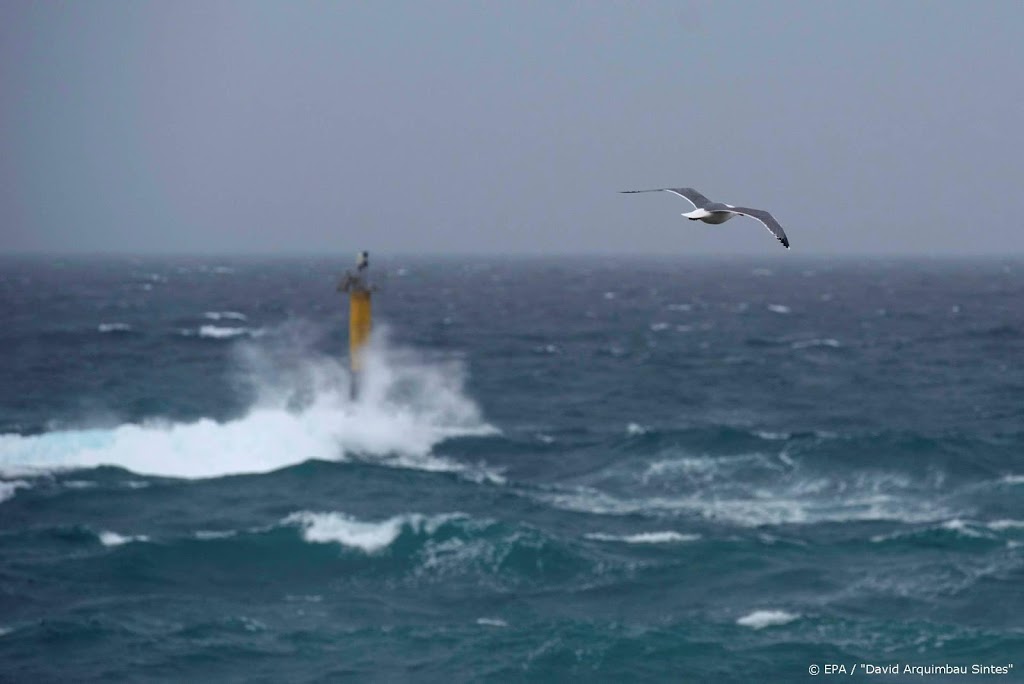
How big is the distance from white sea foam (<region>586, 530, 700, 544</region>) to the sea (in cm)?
17

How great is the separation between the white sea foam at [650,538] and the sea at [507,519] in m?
0.17

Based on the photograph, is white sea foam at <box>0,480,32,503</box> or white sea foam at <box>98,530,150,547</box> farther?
white sea foam at <box>0,480,32,503</box>

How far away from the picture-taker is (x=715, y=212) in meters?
13.3

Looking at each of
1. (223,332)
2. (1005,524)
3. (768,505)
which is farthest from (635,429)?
(223,332)

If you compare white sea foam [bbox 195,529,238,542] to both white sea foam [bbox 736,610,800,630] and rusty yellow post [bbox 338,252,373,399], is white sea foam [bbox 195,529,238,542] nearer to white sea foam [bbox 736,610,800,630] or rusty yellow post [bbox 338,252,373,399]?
white sea foam [bbox 736,610,800,630]

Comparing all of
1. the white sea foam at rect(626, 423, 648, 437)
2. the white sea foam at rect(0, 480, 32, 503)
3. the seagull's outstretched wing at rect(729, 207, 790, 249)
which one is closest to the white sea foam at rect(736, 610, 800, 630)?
the seagull's outstretched wing at rect(729, 207, 790, 249)

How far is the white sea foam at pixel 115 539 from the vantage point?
4041 centimetres

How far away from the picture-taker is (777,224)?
40.4 feet

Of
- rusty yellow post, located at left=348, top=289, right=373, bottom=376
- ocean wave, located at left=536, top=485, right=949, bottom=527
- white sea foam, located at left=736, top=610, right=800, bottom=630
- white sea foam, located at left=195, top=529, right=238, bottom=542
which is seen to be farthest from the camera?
rusty yellow post, located at left=348, top=289, right=373, bottom=376

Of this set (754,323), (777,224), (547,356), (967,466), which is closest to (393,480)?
(967,466)

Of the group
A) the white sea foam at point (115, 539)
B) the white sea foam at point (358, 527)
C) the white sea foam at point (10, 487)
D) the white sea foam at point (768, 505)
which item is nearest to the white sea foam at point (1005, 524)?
the white sea foam at point (768, 505)

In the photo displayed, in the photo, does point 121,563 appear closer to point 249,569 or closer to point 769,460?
point 249,569

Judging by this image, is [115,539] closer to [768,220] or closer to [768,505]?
[768,505]

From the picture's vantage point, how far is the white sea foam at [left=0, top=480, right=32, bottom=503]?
4673 cm
